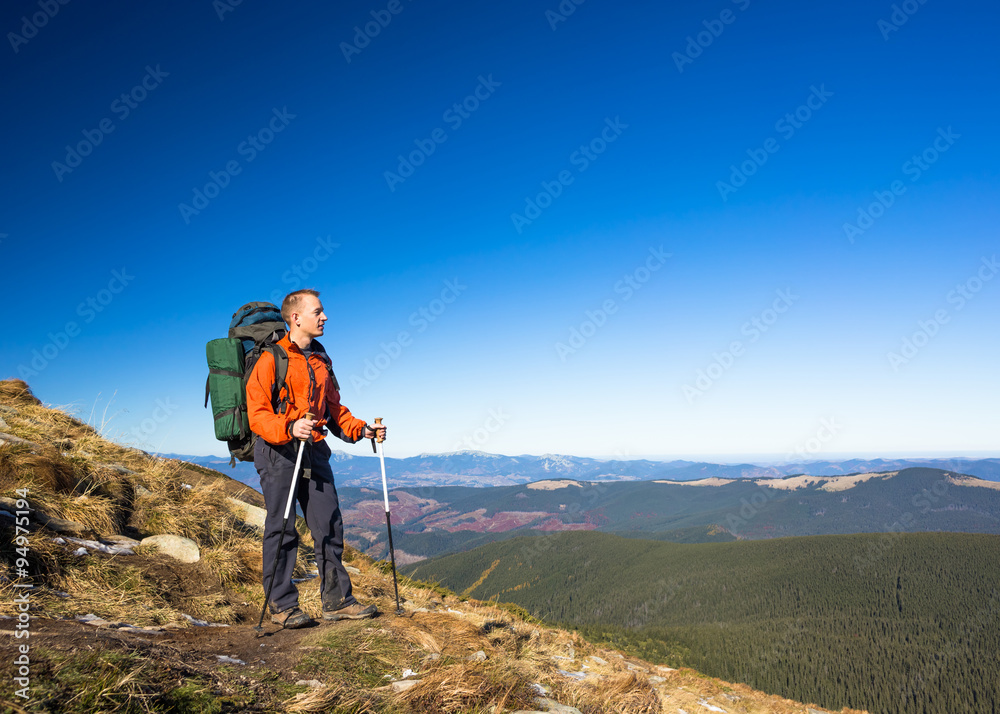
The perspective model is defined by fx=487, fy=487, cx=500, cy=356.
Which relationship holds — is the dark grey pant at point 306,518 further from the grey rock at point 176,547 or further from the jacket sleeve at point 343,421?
the grey rock at point 176,547

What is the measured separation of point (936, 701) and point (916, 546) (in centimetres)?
7889

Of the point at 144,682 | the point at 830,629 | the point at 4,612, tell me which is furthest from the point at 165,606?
the point at 830,629

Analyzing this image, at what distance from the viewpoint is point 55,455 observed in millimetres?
6582

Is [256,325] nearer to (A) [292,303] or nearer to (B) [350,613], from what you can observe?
(A) [292,303]

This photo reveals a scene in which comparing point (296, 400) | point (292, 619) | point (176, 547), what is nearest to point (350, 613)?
point (292, 619)

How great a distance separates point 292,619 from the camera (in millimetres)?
4977

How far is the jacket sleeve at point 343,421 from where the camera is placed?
5.94 meters

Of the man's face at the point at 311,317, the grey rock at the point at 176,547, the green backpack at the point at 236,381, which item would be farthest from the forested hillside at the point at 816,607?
the man's face at the point at 311,317

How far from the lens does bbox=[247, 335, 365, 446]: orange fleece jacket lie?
5.01m

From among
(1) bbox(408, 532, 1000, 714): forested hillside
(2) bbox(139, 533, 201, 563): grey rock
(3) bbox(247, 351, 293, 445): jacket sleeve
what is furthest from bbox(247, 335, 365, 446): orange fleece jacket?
(1) bbox(408, 532, 1000, 714): forested hillside

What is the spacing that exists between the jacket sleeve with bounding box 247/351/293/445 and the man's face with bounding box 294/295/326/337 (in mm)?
541

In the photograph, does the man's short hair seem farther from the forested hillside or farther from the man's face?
the forested hillside

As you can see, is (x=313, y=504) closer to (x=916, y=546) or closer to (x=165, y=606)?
(x=165, y=606)

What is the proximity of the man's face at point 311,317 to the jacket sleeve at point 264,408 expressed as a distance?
0.54 m
